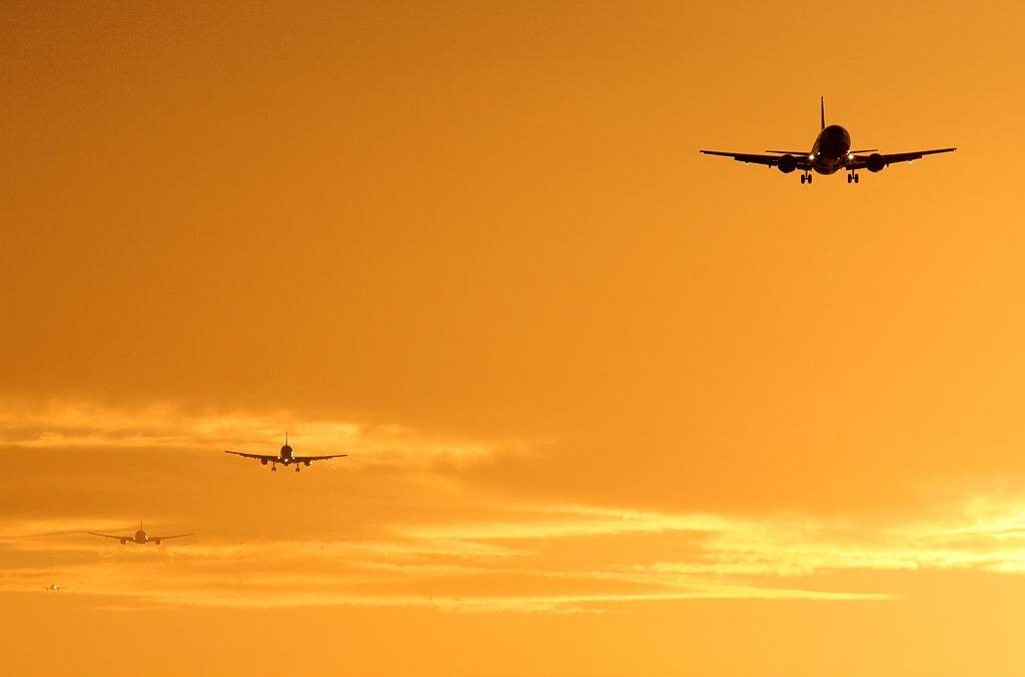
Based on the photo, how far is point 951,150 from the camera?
19988cm

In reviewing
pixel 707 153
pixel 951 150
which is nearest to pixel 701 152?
pixel 707 153

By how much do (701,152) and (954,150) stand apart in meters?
32.1

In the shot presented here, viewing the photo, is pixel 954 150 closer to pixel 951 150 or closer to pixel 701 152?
pixel 951 150

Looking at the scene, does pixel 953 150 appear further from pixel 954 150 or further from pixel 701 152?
pixel 701 152

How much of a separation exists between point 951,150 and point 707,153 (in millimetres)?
28515

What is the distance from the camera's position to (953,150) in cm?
19975

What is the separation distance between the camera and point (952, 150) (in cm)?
19975

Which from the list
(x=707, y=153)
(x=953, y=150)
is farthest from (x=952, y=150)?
(x=707, y=153)

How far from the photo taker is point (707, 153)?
19938 cm

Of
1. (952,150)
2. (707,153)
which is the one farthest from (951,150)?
(707,153)

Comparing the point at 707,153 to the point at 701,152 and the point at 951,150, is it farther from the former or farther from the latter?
the point at 951,150

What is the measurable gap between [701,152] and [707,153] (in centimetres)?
945

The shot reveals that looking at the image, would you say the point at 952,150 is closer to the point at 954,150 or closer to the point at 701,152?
the point at 954,150

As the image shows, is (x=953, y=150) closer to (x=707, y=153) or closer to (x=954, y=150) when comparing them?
(x=954, y=150)
